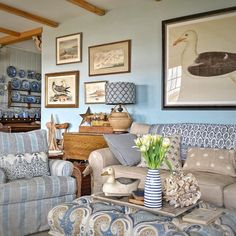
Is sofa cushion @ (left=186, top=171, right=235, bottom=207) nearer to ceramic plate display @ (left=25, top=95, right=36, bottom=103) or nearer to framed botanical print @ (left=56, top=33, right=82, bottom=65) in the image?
framed botanical print @ (left=56, top=33, right=82, bottom=65)

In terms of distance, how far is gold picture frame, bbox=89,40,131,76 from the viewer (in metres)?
4.29

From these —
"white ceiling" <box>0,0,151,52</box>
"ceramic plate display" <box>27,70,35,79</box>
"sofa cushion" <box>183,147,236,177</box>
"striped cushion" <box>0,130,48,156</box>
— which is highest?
"white ceiling" <box>0,0,151,52</box>

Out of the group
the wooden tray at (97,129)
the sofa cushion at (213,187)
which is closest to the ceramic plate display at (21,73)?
the wooden tray at (97,129)

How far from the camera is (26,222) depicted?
2.61 m

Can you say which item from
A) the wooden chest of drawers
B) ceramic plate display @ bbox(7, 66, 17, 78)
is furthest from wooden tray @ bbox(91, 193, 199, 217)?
ceramic plate display @ bbox(7, 66, 17, 78)

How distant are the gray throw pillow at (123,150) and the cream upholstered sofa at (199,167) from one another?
0.07 metres

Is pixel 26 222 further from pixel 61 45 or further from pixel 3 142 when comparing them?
pixel 61 45

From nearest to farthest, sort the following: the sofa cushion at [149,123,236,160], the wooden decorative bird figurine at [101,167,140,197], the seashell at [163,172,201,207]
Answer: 1. the seashell at [163,172,201,207]
2. the wooden decorative bird figurine at [101,167,140,197]
3. the sofa cushion at [149,123,236,160]

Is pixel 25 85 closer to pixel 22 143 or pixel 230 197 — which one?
pixel 22 143

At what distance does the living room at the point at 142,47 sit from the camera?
362 cm

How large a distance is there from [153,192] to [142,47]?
8.73ft

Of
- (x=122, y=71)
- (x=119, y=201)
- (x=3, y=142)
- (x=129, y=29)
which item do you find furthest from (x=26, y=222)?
(x=129, y=29)

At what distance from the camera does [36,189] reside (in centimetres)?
264

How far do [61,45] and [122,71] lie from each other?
1.32 metres
